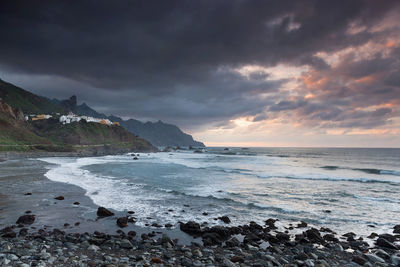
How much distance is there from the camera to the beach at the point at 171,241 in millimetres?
7707

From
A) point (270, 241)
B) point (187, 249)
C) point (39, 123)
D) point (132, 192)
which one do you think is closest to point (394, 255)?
point (270, 241)

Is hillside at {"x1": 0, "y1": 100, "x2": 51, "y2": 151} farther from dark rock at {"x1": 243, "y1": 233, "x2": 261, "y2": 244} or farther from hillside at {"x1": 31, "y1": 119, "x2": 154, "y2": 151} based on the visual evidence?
dark rock at {"x1": 243, "y1": 233, "x2": 261, "y2": 244}

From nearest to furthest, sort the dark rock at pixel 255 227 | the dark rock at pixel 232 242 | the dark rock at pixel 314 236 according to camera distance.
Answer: the dark rock at pixel 232 242 < the dark rock at pixel 314 236 < the dark rock at pixel 255 227

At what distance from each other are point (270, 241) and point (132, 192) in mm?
14261

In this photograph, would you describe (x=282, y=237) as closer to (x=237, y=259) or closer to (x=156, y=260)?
(x=237, y=259)

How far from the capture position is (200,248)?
9.30 metres

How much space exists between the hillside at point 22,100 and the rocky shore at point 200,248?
187 m

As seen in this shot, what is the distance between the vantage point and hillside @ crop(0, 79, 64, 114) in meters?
156

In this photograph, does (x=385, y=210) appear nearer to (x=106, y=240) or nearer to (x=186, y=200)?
(x=186, y=200)

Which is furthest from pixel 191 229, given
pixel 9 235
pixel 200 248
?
pixel 9 235

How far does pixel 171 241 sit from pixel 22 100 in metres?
219

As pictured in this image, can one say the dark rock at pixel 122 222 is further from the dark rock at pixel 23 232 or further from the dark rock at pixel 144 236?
the dark rock at pixel 23 232

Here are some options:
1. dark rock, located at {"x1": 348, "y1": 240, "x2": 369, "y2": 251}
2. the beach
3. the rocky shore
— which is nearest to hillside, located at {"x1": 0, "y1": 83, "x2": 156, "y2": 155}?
the beach

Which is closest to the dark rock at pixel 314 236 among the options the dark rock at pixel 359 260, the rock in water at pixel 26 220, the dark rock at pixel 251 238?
the dark rock at pixel 359 260
